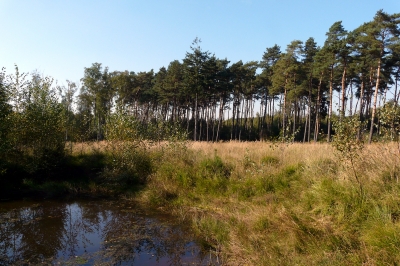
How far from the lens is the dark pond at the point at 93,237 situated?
6289 millimetres

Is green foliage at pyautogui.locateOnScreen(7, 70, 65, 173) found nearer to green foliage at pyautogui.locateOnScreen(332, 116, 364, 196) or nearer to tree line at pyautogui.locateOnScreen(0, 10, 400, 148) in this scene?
tree line at pyautogui.locateOnScreen(0, 10, 400, 148)

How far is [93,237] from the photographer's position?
25.4 feet

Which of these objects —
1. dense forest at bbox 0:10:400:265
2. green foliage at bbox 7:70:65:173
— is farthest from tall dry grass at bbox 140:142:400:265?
green foliage at bbox 7:70:65:173

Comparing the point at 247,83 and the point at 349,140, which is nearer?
the point at 349,140

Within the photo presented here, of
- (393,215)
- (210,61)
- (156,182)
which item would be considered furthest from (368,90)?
(393,215)

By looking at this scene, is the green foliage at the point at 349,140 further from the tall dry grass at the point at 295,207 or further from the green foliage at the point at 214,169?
the green foliage at the point at 214,169

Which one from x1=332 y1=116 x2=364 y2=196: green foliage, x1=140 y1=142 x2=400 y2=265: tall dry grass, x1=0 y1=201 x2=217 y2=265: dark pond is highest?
x1=332 y1=116 x2=364 y2=196: green foliage

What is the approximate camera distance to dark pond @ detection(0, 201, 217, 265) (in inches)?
248

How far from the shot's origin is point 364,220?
533 cm

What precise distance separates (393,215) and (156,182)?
885 cm

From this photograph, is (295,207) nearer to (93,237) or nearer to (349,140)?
(349,140)

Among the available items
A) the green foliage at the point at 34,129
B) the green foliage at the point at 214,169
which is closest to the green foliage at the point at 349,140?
the green foliage at the point at 214,169

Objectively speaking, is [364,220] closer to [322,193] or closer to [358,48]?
[322,193]

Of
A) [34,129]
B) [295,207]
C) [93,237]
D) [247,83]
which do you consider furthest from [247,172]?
[247,83]
